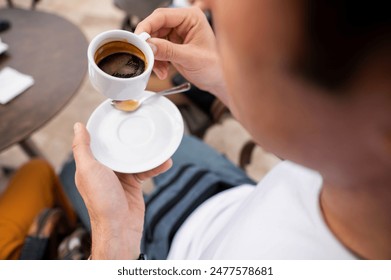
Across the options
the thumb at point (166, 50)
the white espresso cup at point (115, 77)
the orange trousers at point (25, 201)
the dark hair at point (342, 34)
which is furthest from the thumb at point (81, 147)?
the dark hair at point (342, 34)

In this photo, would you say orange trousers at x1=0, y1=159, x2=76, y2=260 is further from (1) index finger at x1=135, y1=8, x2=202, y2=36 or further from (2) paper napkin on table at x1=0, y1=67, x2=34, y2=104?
(1) index finger at x1=135, y1=8, x2=202, y2=36

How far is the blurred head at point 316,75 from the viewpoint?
293 millimetres

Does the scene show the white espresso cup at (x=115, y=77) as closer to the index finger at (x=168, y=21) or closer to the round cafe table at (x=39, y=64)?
the index finger at (x=168, y=21)

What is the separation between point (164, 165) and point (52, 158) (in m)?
1.32

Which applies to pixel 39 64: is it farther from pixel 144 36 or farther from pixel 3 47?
pixel 144 36

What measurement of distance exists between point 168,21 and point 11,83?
2.83 ft

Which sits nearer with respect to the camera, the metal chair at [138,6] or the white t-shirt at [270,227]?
the white t-shirt at [270,227]

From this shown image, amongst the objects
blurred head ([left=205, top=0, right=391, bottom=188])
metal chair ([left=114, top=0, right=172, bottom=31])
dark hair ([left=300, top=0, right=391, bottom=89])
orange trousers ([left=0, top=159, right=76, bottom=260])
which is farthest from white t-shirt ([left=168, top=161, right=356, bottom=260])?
metal chair ([left=114, top=0, right=172, bottom=31])

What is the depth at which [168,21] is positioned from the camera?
31.4 inches

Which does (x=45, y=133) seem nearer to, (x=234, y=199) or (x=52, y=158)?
(x=52, y=158)

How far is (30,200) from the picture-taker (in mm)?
1181

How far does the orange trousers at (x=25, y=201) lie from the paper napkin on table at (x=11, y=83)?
0.90ft

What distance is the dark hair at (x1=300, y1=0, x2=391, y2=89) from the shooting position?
0.28m

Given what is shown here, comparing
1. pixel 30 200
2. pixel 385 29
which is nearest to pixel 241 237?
pixel 385 29
